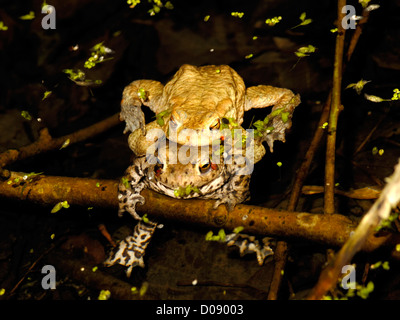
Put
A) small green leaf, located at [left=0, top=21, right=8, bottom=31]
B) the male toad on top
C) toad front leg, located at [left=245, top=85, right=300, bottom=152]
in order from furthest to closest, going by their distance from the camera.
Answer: small green leaf, located at [left=0, top=21, right=8, bottom=31]
toad front leg, located at [left=245, top=85, right=300, bottom=152]
the male toad on top

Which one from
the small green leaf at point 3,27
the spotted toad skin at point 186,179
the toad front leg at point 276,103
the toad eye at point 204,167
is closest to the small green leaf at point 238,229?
the spotted toad skin at point 186,179

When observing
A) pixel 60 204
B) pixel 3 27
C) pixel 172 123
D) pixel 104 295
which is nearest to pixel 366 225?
pixel 172 123

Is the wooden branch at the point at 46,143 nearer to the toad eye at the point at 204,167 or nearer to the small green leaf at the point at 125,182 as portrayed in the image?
the small green leaf at the point at 125,182

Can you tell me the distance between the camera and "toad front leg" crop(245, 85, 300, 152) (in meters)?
4.45

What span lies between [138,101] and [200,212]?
6.64ft

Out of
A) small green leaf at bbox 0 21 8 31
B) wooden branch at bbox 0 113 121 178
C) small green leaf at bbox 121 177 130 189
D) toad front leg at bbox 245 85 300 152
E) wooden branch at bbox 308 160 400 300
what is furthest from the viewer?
small green leaf at bbox 0 21 8 31

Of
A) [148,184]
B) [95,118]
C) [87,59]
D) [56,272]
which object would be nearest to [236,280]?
[148,184]

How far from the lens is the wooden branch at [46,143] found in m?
4.32

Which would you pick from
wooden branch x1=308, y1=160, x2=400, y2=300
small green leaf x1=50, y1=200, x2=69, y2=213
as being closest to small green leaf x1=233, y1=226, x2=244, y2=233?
wooden branch x1=308, y1=160, x2=400, y2=300

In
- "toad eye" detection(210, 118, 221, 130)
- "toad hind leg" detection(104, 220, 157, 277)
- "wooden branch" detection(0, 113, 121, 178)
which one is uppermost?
"toad eye" detection(210, 118, 221, 130)

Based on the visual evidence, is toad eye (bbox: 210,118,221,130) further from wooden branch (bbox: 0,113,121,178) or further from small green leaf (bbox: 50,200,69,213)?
wooden branch (bbox: 0,113,121,178)

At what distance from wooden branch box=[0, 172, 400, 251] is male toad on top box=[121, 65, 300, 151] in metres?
0.79

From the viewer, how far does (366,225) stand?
198 centimetres

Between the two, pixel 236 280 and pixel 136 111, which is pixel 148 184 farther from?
pixel 236 280
